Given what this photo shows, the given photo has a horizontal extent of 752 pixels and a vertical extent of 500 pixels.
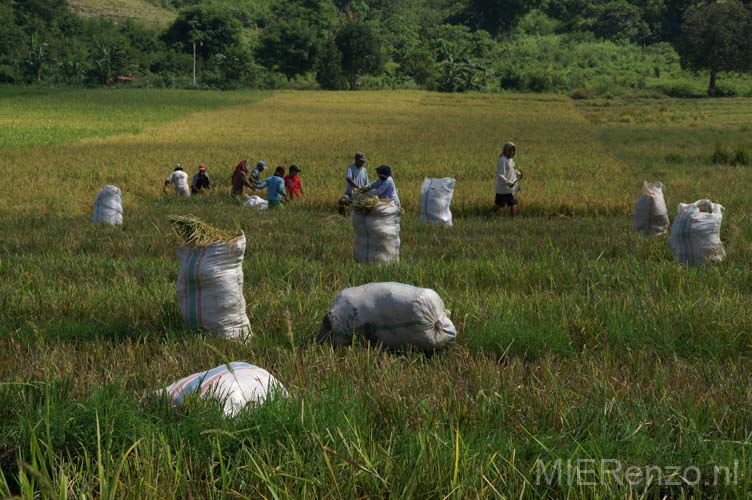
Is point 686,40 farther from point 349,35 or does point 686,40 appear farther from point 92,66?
point 92,66

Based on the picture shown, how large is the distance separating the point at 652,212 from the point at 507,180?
3.15 m

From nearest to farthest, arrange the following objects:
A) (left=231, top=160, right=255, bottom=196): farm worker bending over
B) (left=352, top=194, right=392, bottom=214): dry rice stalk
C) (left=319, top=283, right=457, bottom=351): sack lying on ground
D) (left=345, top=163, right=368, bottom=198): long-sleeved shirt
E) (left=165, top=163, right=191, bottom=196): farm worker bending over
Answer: (left=319, top=283, right=457, bottom=351): sack lying on ground
(left=352, top=194, right=392, bottom=214): dry rice stalk
(left=345, top=163, right=368, bottom=198): long-sleeved shirt
(left=231, top=160, right=255, bottom=196): farm worker bending over
(left=165, top=163, right=191, bottom=196): farm worker bending over

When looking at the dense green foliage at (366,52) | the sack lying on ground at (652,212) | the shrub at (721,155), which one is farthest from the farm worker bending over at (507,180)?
the dense green foliage at (366,52)

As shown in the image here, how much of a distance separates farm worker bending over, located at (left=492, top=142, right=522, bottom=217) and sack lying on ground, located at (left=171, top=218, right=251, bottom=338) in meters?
7.88

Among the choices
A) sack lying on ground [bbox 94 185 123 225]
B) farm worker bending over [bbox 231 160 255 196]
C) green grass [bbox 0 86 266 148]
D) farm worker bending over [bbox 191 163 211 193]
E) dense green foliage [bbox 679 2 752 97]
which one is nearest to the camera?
sack lying on ground [bbox 94 185 123 225]

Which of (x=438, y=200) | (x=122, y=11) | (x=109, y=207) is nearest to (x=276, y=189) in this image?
(x=109, y=207)

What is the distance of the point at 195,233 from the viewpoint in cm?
489

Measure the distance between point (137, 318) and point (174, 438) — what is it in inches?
102

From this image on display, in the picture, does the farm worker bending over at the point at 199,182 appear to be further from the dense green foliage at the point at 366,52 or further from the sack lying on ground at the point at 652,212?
the dense green foliage at the point at 366,52

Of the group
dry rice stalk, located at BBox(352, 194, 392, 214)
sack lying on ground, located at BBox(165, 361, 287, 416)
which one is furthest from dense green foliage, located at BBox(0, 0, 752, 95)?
sack lying on ground, located at BBox(165, 361, 287, 416)

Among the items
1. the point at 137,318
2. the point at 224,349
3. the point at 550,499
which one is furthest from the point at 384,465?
the point at 137,318

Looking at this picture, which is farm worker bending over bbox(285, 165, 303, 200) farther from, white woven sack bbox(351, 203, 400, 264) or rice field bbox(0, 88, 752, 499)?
white woven sack bbox(351, 203, 400, 264)

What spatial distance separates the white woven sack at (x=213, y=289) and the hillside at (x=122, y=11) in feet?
537

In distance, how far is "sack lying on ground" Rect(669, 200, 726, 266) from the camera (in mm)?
7477
